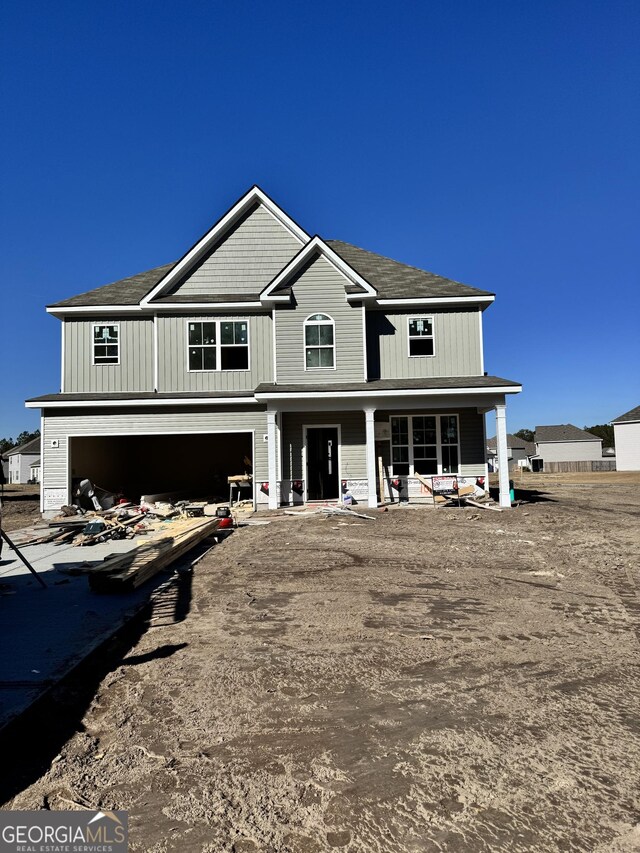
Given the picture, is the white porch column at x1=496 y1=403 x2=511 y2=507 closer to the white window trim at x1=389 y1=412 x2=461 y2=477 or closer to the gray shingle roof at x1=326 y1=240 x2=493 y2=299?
the white window trim at x1=389 y1=412 x2=461 y2=477

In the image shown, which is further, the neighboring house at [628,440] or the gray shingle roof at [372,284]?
the neighboring house at [628,440]

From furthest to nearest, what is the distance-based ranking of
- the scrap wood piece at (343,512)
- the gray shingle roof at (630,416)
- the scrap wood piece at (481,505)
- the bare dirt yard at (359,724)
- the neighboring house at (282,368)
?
the gray shingle roof at (630,416) → the neighboring house at (282,368) → the scrap wood piece at (481,505) → the scrap wood piece at (343,512) → the bare dirt yard at (359,724)

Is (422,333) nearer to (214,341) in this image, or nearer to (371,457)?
(371,457)

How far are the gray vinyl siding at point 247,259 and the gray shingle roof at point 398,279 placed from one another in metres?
2.22

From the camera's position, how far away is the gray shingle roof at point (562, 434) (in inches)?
2372

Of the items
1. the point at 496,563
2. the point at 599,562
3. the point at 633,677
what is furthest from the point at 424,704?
the point at 599,562

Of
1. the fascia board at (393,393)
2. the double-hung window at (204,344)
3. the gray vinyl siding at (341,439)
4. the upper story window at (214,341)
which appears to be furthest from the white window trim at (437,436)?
the double-hung window at (204,344)

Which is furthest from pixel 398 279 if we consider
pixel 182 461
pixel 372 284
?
pixel 182 461

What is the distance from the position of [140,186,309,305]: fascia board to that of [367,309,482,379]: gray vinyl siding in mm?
4158

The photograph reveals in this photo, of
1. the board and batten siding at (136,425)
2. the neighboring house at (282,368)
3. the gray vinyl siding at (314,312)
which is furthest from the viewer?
the gray vinyl siding at (314,312)

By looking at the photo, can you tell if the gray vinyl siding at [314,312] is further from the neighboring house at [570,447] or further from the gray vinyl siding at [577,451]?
the gray vinyl siding at [577,451]

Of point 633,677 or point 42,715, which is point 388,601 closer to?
point 633,677

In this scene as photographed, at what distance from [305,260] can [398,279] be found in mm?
3731

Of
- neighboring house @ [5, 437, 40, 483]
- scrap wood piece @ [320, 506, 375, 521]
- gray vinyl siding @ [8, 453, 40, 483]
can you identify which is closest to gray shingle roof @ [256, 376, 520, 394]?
scrap wood piece @ [320, 506, 375, 521]
